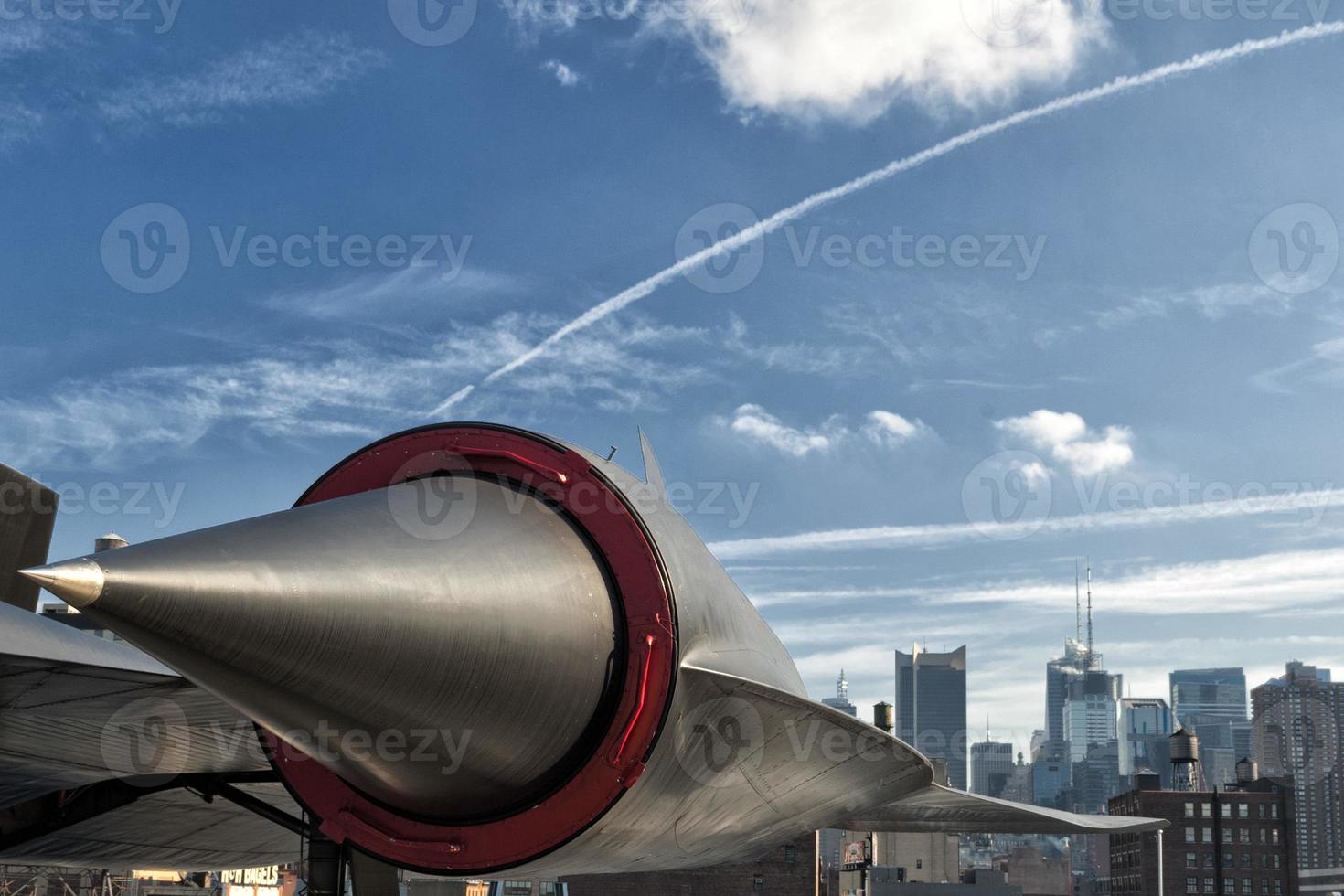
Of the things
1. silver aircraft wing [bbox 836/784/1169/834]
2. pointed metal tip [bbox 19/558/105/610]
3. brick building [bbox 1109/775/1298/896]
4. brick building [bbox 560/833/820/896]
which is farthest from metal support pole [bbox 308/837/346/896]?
brick building [bbox 1109/775/1298/896]

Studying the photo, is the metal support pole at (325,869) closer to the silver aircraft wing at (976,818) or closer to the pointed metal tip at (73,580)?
the pointed metal tip at (73,580)

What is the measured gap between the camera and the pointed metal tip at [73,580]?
3.36 metres

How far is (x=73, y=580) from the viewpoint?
11.1 feet

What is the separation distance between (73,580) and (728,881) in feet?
166

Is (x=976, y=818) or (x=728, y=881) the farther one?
(x=728, y=881)

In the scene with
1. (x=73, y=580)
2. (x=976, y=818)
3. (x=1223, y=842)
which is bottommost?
(x=1223, y=842)

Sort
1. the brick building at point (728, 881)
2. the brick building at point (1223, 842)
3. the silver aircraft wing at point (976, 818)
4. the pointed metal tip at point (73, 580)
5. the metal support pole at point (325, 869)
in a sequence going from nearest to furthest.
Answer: the pointed metal tip at point (73, 580), the metal support pole at point (325, 869), the silver aircraft wing at point (976, 818), the brick building at point (728, 881), the brick building at point (1223, 842)

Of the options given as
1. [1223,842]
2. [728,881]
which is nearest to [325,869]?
[728,881]

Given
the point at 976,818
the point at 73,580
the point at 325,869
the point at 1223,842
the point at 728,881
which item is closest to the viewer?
the point at 73,580

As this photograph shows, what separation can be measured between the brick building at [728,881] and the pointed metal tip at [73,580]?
150ft

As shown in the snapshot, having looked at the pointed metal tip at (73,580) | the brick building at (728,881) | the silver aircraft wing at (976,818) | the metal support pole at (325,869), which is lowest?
the brick building at (728,881)

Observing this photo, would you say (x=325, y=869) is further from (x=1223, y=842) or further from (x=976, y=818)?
(x=1223, y=842)

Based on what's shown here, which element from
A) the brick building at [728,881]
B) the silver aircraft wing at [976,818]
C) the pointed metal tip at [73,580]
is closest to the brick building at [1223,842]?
the brick building at [728,881]

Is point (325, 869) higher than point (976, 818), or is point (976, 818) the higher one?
point (976, 818)
